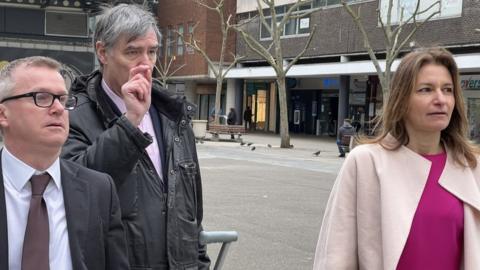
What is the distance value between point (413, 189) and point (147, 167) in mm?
1142

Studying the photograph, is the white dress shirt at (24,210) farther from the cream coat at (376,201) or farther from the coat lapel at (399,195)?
the coat lapel at (399,195)

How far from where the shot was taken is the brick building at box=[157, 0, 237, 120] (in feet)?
141

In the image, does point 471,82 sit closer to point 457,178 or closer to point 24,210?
point 457,178

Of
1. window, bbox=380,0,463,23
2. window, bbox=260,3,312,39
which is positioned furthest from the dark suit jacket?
window, bbox=260,3,312,39

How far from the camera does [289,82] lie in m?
40.3

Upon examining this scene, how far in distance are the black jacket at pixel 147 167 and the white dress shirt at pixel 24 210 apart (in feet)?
0.99

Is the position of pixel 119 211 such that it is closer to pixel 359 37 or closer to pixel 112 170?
pixel 112 170

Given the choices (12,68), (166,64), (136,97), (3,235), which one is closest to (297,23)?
(166,64)

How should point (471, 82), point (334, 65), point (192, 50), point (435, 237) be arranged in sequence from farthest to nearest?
point (192, 50), point (334, 65), point (471, 82), point (435, 237)

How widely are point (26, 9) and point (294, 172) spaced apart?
21.4 meters

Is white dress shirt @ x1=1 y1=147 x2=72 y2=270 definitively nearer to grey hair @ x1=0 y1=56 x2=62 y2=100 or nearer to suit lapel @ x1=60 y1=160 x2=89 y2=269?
suit lapel @ x1=60 y1=160 x2=89 y2=269

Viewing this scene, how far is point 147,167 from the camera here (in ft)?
8.34

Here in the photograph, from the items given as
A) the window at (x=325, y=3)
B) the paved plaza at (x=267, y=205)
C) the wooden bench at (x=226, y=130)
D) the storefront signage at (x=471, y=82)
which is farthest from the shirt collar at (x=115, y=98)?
the window at (x=325, y=3)

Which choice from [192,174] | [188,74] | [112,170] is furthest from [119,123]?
[188,74]
